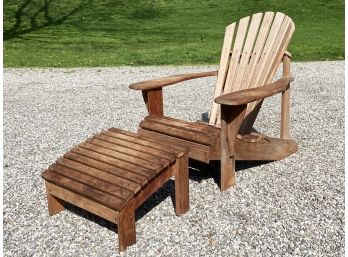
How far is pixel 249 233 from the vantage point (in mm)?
2965

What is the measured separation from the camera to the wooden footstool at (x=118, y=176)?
2.70 meters

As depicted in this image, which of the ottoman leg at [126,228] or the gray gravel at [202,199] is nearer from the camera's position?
the ottoman leg at [126,228]

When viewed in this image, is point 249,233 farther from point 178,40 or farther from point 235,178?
point 178,40

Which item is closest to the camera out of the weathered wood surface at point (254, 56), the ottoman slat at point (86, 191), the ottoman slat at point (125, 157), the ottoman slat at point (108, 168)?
the ottoman slat at point (86, 191)

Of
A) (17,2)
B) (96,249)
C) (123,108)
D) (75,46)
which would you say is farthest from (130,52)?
(17,2)

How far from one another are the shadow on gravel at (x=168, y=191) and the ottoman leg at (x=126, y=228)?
0.28m

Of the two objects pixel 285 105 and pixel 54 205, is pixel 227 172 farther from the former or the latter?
pixel 54 205

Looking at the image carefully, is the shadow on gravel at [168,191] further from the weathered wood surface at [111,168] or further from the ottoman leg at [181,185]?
the weathered wood surface at [111,168]

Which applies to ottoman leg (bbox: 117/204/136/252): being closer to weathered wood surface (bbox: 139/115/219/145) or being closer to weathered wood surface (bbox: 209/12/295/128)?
weathered wood surface (bbox: 139/115/219/145)

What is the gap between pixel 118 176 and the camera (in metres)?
2.84

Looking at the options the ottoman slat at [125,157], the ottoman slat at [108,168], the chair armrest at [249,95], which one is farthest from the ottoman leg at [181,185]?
the chair armrest at [249,95]

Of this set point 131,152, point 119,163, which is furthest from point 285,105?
point 119,163

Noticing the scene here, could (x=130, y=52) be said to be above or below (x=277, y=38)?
below

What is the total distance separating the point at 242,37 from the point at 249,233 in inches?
84.7
